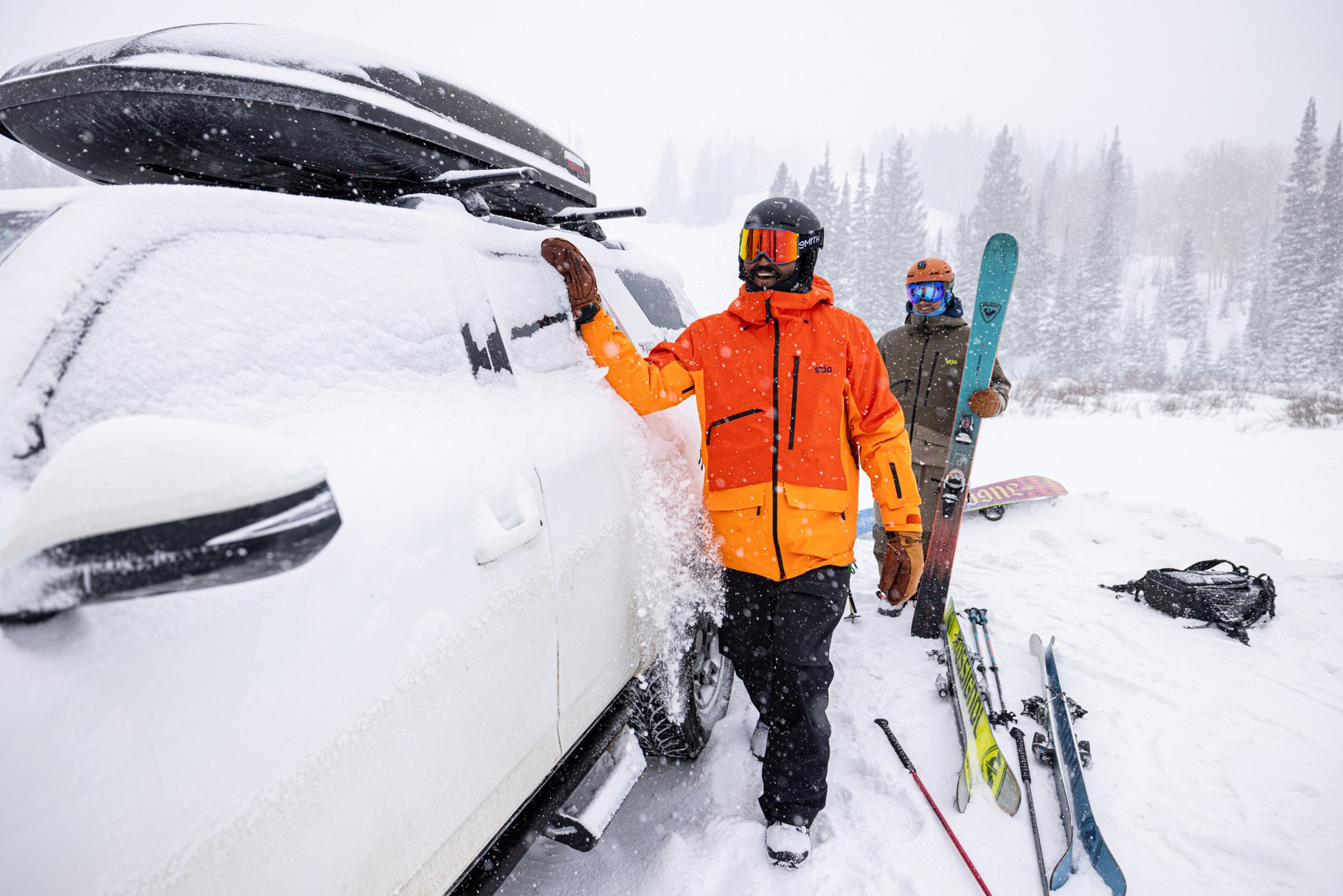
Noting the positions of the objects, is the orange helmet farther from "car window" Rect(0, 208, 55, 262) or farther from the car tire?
"car window" Rect(0, 208, 55, 262)

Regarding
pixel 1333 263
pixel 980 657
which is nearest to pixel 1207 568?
pixel 980 657

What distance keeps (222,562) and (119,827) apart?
0.39 meters

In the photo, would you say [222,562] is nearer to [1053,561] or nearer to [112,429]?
[112,429]

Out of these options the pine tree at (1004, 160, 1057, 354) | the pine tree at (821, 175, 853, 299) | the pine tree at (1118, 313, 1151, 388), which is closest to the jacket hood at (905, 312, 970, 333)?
the pine tree at (821, 175, 853, 299)

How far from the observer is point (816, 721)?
229 cm

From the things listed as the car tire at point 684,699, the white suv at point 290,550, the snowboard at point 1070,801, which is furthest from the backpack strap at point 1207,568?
the white suv at point 290,550

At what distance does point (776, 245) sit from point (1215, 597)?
164 inches

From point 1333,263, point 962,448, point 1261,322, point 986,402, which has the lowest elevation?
point 1261,322

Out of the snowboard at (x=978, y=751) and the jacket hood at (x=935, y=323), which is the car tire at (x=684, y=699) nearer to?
the snowboard at (x=978, y=751)

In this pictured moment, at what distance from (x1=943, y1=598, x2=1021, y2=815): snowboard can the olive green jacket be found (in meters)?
1.41

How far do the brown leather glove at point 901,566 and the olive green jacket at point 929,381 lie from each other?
6.18 feet

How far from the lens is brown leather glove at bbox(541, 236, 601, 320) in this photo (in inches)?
80.7

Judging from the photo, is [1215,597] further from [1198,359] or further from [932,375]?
[1198,359]

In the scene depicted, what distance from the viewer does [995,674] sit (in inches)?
125
